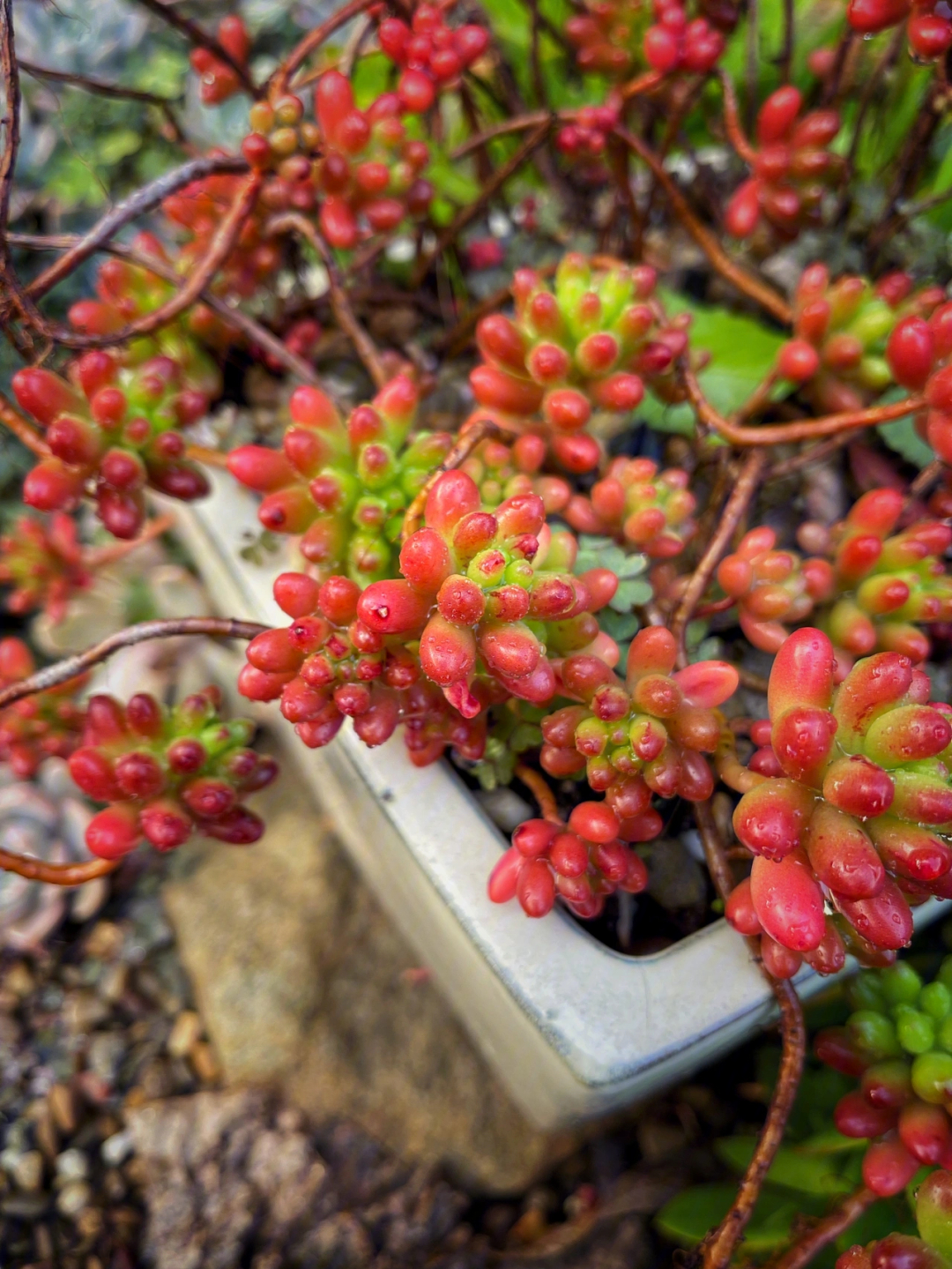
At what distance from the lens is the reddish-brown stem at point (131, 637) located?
0.75 m

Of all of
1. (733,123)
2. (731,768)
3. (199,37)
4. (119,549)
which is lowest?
(731,768)

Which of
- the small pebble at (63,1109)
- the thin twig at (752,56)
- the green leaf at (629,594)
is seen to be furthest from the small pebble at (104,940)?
the thin twig at (752,56)

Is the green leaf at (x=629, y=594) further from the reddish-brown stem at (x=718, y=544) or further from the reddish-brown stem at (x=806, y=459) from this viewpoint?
the reddish-brown stem at (x=806, y=459)

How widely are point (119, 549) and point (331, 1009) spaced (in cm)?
71

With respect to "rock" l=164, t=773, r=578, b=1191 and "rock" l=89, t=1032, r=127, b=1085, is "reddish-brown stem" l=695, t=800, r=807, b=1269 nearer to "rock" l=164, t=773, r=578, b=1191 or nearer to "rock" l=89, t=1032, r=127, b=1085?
"rock" l=164, t=773, r=578, b=1191

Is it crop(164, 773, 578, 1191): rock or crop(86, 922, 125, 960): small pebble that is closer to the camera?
crop(164, 773, 578, 1191): rock

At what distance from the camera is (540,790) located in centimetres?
77

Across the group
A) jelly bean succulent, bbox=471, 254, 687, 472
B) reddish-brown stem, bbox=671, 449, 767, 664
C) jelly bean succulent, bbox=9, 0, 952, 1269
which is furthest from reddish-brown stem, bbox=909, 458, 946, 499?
jelly bean succulent, bbox=471, 254, 687, 472

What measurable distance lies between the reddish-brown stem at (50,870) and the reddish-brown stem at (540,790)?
376 millimetres

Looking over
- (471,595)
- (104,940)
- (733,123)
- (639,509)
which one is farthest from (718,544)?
(104,940)

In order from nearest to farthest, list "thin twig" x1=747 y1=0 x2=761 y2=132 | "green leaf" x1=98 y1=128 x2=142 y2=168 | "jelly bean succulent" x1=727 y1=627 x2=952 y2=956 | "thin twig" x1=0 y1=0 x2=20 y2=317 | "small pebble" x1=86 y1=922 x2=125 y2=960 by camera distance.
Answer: "jelly bean succulent" x1=727 y1=627 x2=952 y2=956 < "thin twig" x1=0 y1=0 x2=20 y2=317 < "thin twig" x1=747 y1=0 x2=761 y2=132 < "small pebble" x1=86 y1=922 x2=125 y2=960 < "green leaf" x1=98 y1=128 x2=142 y2=168

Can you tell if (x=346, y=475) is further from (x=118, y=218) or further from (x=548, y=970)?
(x=548, y=970)

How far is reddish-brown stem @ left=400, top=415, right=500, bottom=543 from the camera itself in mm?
699

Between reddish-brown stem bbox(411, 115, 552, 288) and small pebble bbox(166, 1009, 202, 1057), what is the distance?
104 centimetres
